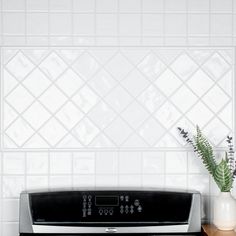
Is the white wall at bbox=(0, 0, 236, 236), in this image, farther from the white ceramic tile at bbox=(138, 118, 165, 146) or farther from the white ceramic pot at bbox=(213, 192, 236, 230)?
the white ceramic pot at bbox=(213, 192, 236, 230)

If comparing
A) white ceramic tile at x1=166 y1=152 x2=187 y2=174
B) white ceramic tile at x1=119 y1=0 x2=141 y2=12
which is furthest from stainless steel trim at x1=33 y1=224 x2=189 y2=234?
white ceramic tile at x1=119 y1=0 x2=141 y2=12

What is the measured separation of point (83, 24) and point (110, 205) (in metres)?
0.75

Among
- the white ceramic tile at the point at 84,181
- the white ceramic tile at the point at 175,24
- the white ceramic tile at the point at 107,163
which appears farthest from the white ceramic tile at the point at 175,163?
the white ceramic tile at the point at 175,24

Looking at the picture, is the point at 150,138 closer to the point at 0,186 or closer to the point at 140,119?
the point at 140,119

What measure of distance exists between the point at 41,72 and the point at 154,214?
2.44 feet

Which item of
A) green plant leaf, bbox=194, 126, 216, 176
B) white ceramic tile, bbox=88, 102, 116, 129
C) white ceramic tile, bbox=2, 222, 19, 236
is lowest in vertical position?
white ceramic tile, bbox=2, 222, 19, 236

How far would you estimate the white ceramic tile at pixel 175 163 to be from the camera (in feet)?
6.04

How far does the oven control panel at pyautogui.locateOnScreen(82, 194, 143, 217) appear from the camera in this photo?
5.43ft

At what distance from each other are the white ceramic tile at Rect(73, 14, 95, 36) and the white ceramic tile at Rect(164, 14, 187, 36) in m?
0.31

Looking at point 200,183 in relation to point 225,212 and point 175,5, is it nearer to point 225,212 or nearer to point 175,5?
point 225,212

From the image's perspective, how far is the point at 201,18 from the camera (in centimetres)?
185

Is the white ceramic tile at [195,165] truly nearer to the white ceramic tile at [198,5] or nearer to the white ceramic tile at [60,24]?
the white ceramic tile at [198,5]

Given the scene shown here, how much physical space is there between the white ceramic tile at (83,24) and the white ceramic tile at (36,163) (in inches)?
21.1

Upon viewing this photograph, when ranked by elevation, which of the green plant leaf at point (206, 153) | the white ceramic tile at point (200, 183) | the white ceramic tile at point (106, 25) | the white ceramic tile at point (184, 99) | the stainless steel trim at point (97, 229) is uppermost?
the white ceramic tile at point (106, 25)
